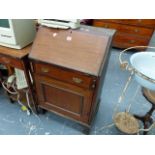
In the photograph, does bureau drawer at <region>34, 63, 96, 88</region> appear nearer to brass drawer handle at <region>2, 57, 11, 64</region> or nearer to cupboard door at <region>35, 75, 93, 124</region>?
cupboard door at <region>35, 75, 93, 124</region>

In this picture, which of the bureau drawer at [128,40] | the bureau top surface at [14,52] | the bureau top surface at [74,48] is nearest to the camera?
the bureau top surface at [74,48]

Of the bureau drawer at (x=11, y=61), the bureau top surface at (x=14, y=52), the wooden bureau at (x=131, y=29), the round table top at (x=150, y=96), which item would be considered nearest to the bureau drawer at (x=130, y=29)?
the wooden bureau at (x=131, y=29)

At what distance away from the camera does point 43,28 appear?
107 centimetres

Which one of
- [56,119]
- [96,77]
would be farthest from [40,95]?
[96,77]

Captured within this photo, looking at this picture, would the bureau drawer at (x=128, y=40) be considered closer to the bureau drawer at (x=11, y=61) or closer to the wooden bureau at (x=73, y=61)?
the wooden bureau at (x=73, y=61)

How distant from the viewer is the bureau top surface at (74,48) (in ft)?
3.07

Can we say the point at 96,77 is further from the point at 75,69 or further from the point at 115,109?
the point at 115,109

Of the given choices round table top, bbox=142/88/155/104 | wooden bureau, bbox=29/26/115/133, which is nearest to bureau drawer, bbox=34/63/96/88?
wooden bureau, bbox=29/26/115/133

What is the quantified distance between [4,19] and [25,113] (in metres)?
0.98

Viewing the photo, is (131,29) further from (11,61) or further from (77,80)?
(11,61)

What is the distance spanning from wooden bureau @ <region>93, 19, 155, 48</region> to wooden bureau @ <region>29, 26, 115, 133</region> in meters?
1.58

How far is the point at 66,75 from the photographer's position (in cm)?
102

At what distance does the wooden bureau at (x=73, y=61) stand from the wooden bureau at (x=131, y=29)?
5.20 feet
